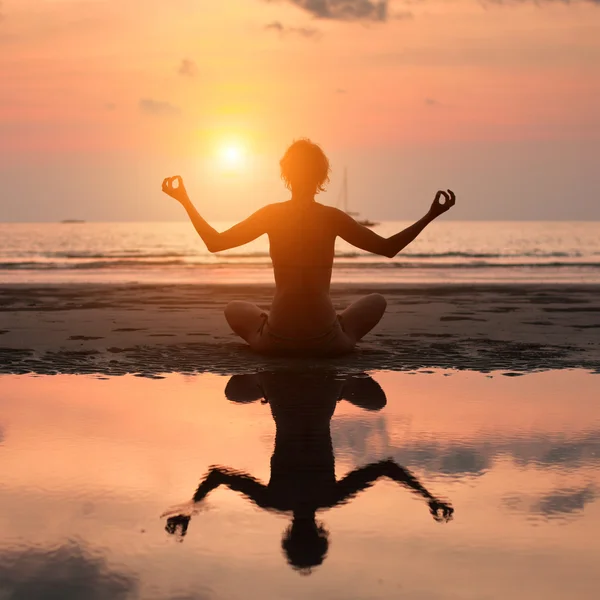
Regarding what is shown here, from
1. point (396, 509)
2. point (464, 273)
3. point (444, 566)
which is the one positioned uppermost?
point (464, 273)

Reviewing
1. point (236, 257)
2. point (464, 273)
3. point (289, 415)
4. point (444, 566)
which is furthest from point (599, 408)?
point (236, 257)

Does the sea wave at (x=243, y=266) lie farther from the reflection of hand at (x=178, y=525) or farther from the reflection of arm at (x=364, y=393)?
the reflection of hand at (x=178, y=525)

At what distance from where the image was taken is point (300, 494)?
4.18m

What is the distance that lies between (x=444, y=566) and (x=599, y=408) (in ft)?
11.4

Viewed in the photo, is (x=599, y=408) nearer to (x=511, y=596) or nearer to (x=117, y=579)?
(x=511, y=596)

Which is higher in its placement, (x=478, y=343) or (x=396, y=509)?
(x=478, y=343)

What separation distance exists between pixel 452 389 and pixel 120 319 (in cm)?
689

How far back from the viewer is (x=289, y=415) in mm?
6074

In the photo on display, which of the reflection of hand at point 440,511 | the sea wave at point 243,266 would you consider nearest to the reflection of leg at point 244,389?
the reflection of hand at point 440,511

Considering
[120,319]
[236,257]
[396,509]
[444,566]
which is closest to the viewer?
[444,566]

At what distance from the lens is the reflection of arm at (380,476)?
3969 mm

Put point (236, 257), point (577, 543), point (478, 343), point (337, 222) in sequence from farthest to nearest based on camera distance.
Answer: point (236, 257) < point (478, 343) < point (337, 222) < point (577, 543)

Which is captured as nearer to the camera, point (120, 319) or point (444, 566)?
point (444, 566)

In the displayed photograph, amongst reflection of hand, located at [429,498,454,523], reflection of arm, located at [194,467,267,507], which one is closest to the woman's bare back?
reflection of arm, located at [194,467,267,507]
